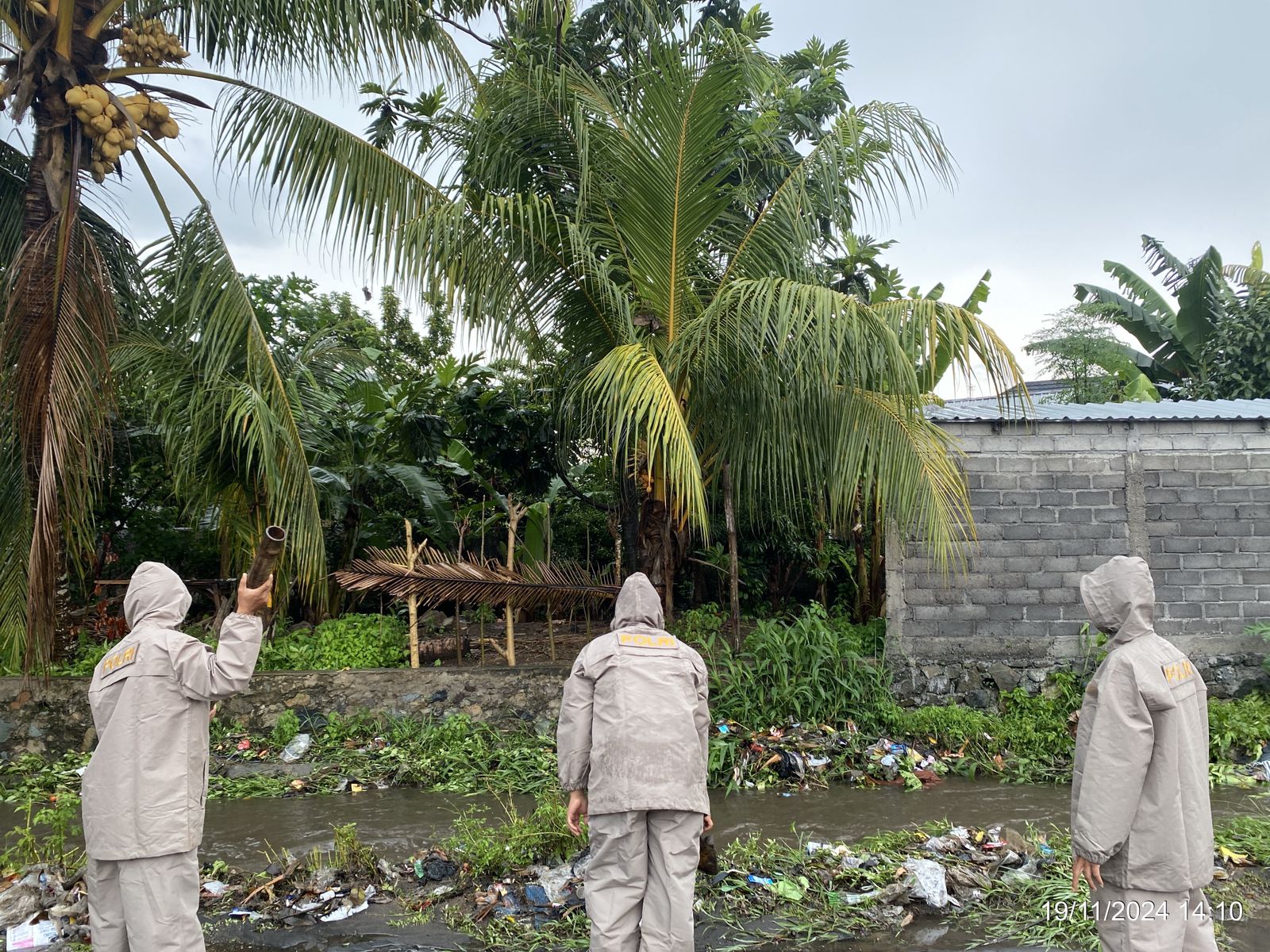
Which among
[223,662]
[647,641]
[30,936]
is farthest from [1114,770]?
[30,936]

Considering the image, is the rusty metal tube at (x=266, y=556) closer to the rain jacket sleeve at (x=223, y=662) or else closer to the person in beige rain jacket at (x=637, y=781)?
the rain jacket sleeve at (x=223, y=662)

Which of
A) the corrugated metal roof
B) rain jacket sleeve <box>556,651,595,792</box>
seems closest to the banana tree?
the corrugated metal roof

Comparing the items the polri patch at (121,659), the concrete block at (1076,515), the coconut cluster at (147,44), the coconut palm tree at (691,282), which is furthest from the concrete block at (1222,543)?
the coconut cluster at (147,44)

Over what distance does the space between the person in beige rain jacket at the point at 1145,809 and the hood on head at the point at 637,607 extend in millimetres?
1714

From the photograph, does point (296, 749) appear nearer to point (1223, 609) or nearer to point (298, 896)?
point (298, 896)

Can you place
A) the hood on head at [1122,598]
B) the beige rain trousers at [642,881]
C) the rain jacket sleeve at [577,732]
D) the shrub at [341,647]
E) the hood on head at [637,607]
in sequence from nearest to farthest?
the hood on head at [1122,598] → the beige rain trousers at [642,881] → the rain jacket sleeve at [577,732] → the hood on head at [637,607] → the shrub at [341,647]

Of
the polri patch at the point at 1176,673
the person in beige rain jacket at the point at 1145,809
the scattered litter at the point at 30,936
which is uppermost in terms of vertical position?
the polri patch at the point at 1176,673

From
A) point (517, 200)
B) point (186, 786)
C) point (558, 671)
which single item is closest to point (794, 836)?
point (558, 671)

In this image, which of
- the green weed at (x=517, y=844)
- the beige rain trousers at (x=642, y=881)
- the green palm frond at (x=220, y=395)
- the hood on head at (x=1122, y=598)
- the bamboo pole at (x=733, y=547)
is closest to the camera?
the hood on head at (x=1122, y=598)

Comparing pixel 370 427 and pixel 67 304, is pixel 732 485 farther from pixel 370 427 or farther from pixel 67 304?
pixel 67 304

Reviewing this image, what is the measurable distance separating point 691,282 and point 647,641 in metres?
3.56

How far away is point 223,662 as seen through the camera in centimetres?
355

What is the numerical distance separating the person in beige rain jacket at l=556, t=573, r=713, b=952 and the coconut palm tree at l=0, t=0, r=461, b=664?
362 cm

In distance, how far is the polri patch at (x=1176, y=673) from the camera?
3.28m
